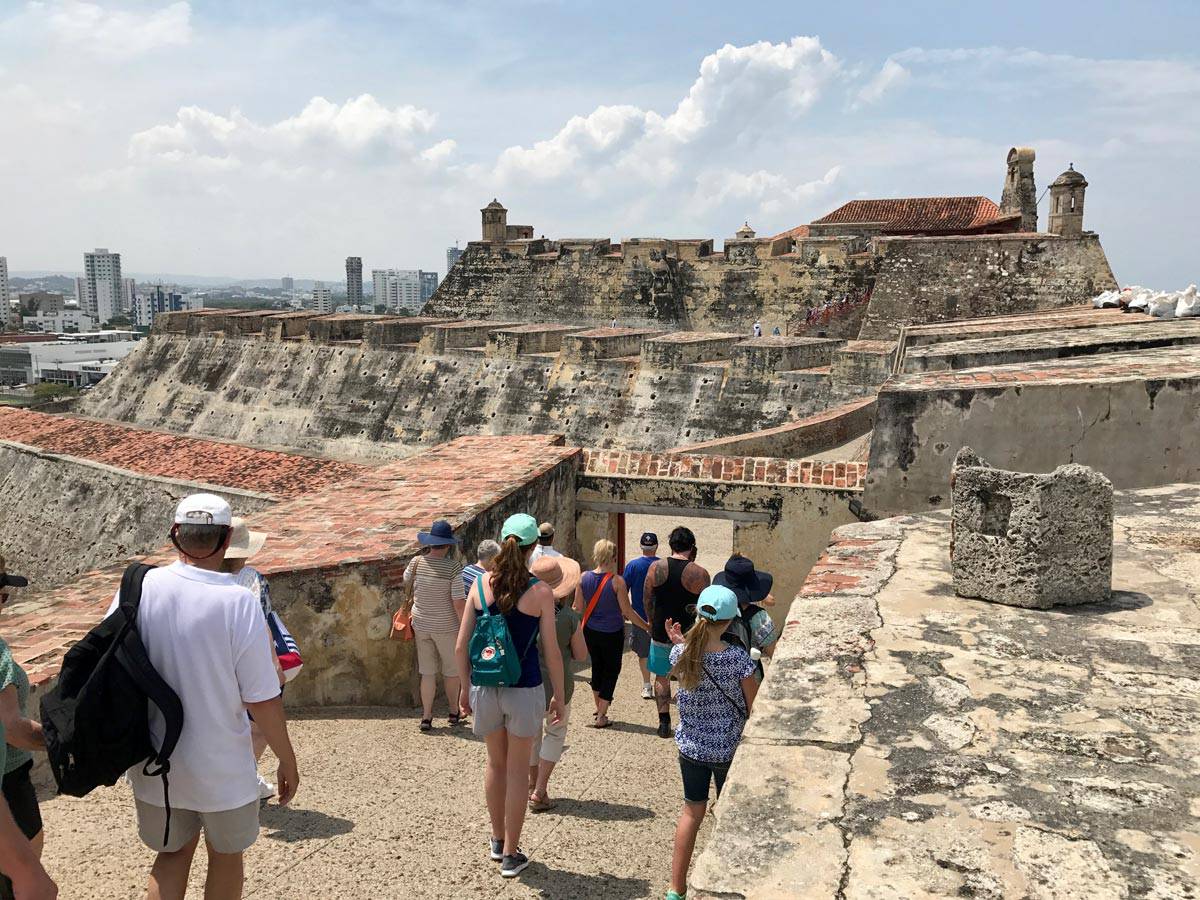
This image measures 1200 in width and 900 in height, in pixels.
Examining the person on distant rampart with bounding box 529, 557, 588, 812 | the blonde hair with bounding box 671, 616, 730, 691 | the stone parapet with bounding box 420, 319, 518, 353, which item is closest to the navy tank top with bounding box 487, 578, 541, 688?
the person on distant rampart with bounding box 529, 557, 588, 812

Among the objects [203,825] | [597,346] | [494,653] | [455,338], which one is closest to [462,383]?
[455,338]

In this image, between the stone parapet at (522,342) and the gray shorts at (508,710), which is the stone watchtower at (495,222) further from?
the gray shorts at (508,710)

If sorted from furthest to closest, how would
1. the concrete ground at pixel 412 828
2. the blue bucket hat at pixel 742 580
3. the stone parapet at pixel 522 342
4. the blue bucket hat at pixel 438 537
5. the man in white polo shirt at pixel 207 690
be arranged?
1. the stone parapet at pixel 522 342
2. the blue bucket hat at pixel 438 537
3. the blue bucket hat at pixel 742 580
4. the concrete ground at pixel 412 828
5. the man in white polo shirt at pixel 207 690

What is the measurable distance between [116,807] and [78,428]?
739 inches

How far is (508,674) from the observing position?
3.94m

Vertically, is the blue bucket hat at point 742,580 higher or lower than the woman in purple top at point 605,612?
higher

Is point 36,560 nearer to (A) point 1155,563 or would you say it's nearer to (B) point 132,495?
(B) point 132,495

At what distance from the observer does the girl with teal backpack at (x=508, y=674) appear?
3.94 meters

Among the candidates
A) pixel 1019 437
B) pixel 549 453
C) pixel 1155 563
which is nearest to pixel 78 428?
pixel 549 453

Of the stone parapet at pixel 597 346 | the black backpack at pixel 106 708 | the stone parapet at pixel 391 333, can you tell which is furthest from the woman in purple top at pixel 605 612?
the stone parapet at pixel 391 333

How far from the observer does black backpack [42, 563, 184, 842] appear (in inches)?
98.6

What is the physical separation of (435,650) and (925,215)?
28759 mm

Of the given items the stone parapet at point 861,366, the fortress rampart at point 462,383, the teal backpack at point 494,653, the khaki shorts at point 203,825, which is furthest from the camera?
the fortress rampart at point 462,383

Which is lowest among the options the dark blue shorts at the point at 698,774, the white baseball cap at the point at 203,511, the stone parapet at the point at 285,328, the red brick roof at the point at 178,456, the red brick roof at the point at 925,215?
the red brick roof at the point at 178,456
